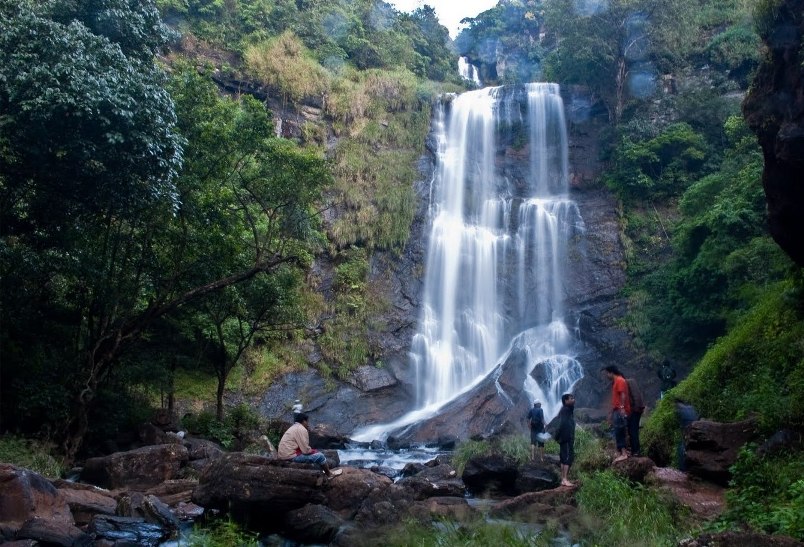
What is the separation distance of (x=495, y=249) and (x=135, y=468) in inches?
780

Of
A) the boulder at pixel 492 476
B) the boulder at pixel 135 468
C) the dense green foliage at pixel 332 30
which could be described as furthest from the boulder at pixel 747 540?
the dense green foliage at pixel 332 30

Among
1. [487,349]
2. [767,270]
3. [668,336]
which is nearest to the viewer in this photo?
[767,270]

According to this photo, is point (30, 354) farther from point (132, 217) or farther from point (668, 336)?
point (668, 336)

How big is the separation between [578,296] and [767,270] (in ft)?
32.6

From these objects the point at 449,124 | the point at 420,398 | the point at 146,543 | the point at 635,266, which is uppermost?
the point at 449,124

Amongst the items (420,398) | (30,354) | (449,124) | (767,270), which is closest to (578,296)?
(420,398)

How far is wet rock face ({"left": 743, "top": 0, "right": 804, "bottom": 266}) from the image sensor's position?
314 inches

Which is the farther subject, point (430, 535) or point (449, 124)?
point (449, 124)

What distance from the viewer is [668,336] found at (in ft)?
68.0

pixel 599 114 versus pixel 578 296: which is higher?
pixel 599 114

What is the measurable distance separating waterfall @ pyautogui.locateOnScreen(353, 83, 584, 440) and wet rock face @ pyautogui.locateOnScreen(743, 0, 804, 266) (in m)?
13.0

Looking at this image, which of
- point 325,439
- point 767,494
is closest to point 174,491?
point 325,439

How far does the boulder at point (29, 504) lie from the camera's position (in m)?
7.36

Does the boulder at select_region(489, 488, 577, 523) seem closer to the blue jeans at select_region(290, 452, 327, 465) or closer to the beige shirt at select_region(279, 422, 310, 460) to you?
the blue jeans at select_region(290, 452, 327, 465)
